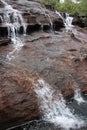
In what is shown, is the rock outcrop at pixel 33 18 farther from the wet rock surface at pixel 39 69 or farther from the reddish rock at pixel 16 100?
the reddish rock at pixel 16 100

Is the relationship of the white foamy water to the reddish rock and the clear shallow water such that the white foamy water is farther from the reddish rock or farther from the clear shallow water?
the reddish rock

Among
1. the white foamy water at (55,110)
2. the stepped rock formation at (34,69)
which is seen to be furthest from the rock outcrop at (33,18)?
the white foamy water at (55,110)

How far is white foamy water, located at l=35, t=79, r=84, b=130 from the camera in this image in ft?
30.7

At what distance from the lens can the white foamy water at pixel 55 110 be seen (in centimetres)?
937

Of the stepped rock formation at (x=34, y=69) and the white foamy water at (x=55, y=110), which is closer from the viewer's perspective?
the stepped rock formation at (x=34, y=69)

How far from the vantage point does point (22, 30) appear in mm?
16578

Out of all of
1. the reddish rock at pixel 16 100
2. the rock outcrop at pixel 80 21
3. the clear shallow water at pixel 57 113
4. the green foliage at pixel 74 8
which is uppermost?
the green foliage at pixel 74 8

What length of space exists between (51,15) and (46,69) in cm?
926

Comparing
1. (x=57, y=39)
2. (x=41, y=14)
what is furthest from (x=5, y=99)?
(x=41, y=14)

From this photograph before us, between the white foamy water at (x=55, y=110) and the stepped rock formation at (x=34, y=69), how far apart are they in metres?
0.27

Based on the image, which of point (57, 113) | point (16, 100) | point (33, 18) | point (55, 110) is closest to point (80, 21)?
point (33, 18)

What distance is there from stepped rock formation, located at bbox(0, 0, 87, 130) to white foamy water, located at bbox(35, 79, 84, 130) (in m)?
0.27

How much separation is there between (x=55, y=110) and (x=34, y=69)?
214 centimetres

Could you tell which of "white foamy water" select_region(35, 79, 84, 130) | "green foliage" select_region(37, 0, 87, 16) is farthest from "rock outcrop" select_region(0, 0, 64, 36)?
"white foamy water" select_region(35, 79, 84, 130)
